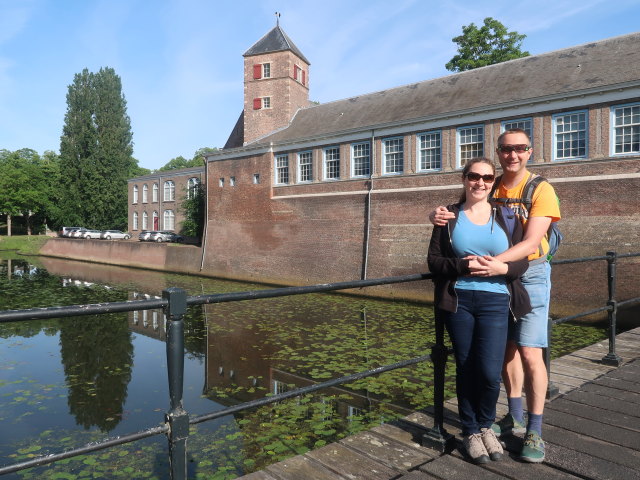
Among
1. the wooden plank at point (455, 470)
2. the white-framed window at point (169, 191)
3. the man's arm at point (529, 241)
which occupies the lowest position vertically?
the wooden plank at point (455, 470)

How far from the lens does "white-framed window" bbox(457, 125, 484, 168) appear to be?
17859 mm

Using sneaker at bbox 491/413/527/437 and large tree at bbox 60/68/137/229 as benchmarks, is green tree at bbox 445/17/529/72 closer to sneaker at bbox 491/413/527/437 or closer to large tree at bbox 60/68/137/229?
sneaker at bbox 491/413/527/437

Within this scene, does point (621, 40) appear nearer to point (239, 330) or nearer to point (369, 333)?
point (369, 333)

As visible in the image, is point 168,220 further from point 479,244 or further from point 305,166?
point 479,244

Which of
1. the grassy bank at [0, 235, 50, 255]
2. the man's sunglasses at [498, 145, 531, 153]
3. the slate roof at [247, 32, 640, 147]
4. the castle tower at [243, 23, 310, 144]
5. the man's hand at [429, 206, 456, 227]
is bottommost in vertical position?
the grassy bank at [0, 235, 50, 255]

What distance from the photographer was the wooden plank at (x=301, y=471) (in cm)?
239

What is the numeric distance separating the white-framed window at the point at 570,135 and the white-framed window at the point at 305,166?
1116 cm

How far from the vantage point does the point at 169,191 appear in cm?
4531

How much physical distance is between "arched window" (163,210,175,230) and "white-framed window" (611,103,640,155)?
38122 millimetres

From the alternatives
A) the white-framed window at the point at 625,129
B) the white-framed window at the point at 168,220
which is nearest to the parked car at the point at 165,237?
the white-framed window at the point at 168,220

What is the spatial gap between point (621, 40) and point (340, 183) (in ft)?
38.7

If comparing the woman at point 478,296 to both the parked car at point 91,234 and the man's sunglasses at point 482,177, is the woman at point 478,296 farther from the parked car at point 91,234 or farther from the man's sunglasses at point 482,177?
the parked car at point 91,234

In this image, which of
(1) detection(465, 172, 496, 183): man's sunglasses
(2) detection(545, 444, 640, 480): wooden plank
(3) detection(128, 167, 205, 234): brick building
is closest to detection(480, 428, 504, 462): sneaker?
(2) detection(545, 444, 640, 480): wooden plank

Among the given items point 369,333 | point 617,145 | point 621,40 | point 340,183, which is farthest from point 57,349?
point 621,40
